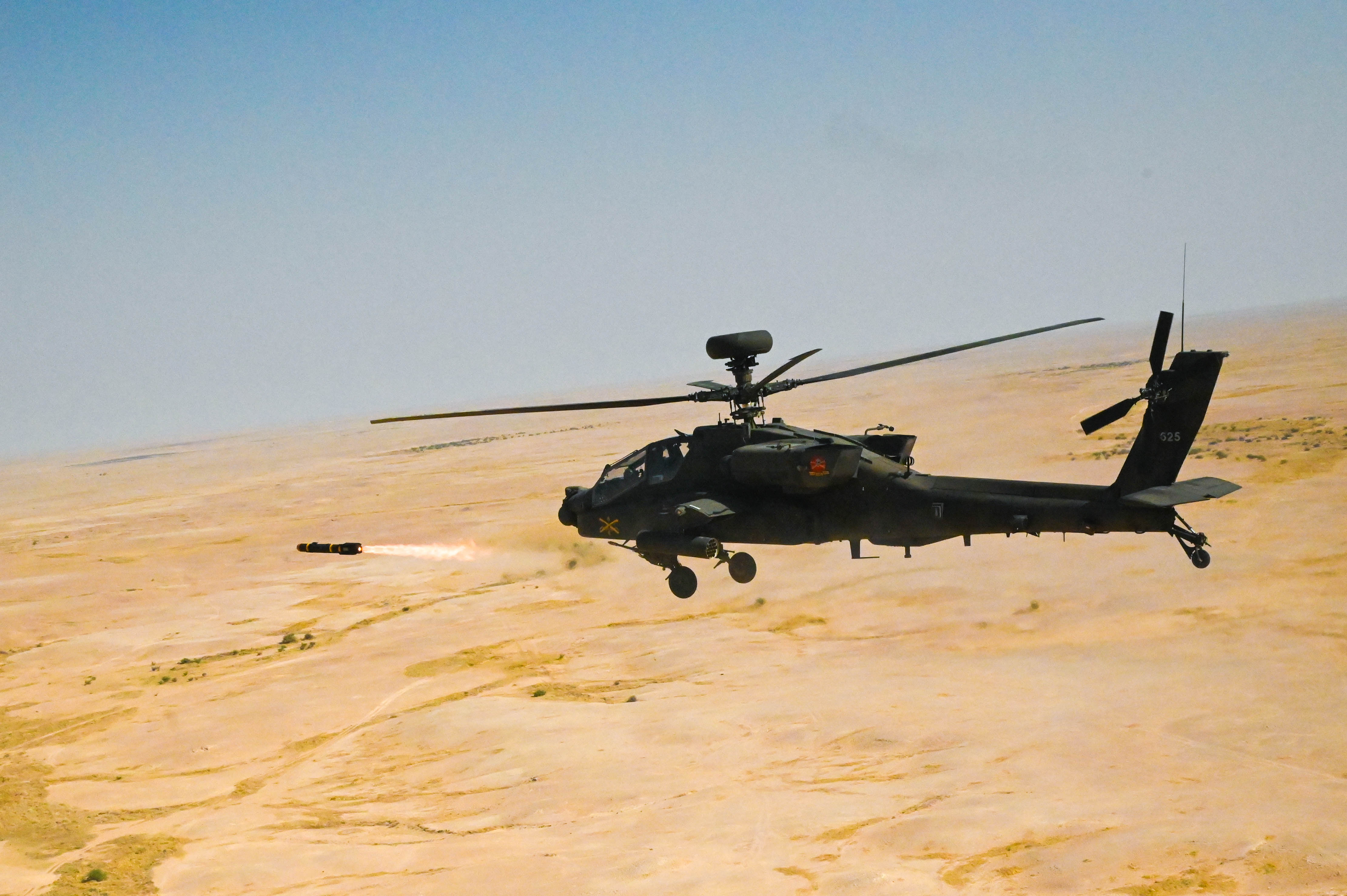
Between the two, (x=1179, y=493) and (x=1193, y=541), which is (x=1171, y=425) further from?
(x=1193, y=541)

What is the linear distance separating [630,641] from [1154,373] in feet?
95.6

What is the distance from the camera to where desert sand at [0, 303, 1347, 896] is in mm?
25672

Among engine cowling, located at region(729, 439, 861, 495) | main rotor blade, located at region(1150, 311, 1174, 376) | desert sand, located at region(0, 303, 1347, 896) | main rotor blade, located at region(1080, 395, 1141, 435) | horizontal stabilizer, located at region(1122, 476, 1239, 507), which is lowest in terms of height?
desert sand, located at region(0, 303, 1347, 896)

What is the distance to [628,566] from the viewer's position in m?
58.8

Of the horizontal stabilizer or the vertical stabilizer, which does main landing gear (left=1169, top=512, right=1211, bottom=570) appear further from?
the vertical stabilizer

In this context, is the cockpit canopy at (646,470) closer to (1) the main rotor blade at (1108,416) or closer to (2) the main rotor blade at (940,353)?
(2) the main rotor blade at (940,353)

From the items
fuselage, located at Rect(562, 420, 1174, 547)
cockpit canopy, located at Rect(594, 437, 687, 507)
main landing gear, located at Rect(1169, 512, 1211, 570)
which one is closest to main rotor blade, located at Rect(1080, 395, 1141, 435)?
fuselage, located at Rect(562, 420, 1174, 547)

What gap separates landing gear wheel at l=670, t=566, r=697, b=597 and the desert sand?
8.36 meters

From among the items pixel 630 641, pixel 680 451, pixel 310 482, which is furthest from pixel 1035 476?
pixel 310 482

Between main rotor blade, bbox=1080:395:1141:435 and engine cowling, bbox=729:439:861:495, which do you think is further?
engine cowling, bbox=729:439:861:495

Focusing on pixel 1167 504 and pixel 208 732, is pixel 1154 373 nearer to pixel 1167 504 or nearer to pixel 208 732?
pixel 1167 504

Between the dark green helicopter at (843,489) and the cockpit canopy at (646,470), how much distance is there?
3 centimetres

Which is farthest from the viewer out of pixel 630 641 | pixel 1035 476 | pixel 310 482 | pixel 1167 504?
pixel 310 482

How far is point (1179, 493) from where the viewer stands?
1836cm
